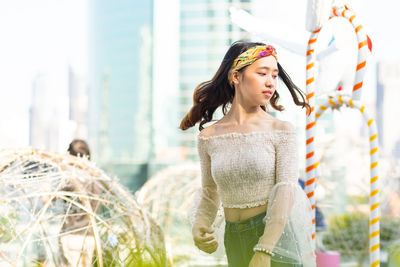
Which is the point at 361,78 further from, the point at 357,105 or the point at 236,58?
the point at 236,58

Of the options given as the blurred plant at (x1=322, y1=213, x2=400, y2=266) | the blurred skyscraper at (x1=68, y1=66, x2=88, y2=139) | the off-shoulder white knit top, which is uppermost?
the off-shoulder white knit top

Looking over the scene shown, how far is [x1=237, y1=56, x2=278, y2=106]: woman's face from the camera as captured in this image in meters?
1.69

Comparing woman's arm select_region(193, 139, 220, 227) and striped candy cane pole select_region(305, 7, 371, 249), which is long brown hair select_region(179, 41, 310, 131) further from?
striped candy cane pole select_region(305, 7, 371, 249)

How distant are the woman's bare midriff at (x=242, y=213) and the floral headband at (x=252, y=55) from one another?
0.44 m

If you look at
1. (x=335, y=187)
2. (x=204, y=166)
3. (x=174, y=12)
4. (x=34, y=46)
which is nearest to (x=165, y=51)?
(x=174, y=12)

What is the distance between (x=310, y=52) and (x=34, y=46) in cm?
2075

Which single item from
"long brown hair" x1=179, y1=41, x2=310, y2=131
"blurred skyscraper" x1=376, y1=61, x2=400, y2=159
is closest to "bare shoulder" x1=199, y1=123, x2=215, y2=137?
"long brown hair" x1=179, y1=41, x2=310, y2=131

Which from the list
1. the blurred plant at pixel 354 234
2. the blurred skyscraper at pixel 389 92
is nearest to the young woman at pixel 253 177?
the blurred plant at pixel 354 234

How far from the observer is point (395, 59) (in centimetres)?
3841

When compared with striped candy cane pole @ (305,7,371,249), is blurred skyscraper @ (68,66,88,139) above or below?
below

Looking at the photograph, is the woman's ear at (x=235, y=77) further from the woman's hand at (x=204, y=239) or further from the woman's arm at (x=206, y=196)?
the woman's hand at (x=204, y=239)

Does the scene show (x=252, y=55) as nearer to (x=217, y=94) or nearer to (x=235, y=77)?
(x=235, y=77)

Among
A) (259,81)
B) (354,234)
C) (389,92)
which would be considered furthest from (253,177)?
(389,92)

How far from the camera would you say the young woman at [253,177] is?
1.60 meters
